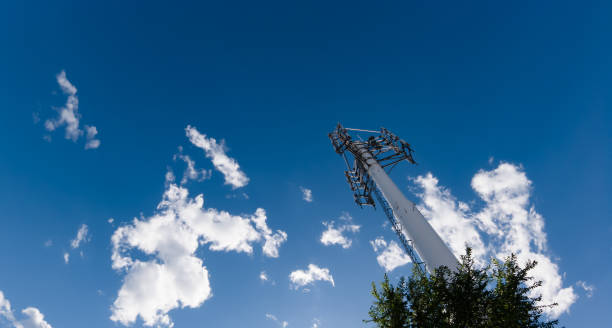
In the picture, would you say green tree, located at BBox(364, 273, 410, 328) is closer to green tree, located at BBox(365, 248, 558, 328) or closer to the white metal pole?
green tree, located at BBox(365, 248, 558, 328)

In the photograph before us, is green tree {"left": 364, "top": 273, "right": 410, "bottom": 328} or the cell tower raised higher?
the cell tower

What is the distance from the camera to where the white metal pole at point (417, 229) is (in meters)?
18.7

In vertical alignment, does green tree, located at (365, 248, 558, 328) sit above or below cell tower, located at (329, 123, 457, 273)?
below

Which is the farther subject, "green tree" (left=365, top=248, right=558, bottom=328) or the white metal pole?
the white metal pole

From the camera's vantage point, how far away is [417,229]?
21250mm

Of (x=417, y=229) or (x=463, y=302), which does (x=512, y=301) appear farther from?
(x=417, y=229)

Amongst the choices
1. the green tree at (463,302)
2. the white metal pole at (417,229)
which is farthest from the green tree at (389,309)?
the white metal pole at (417,229)

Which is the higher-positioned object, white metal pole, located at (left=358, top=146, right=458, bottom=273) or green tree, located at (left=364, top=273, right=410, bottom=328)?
white metal pole, located at (left=358, top=146, right=458, bottom=273)

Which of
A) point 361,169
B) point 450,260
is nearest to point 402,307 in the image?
point 450,260

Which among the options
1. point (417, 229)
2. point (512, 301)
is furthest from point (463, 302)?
point (417, 229)

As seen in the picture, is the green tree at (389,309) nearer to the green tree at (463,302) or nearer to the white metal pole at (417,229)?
the green tree at (463,302)

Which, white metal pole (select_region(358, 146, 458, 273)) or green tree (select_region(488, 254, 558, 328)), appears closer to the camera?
green tree (select_region(488, 254, 558, 328))

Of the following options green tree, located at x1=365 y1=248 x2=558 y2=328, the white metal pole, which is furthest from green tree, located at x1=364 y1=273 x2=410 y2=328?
the white metal pole

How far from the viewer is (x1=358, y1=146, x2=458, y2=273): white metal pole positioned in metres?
18.7
